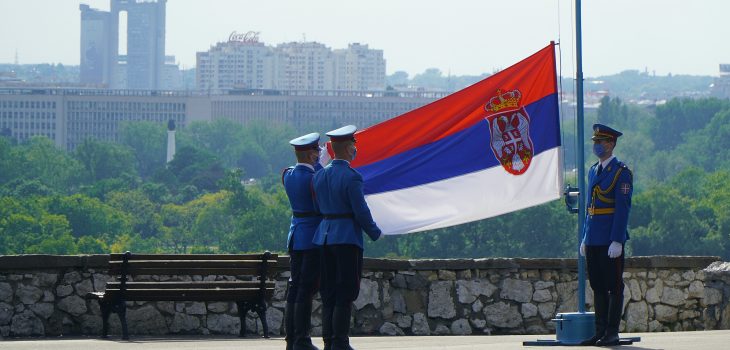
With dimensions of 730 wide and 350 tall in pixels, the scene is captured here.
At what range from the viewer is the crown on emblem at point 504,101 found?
17.7 metres

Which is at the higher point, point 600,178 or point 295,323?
point 600,178

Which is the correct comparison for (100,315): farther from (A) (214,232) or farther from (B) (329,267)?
(A) (214,232)

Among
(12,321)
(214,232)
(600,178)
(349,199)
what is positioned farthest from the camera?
(214,232)

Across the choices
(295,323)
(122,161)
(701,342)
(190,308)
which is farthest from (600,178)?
(122,161)

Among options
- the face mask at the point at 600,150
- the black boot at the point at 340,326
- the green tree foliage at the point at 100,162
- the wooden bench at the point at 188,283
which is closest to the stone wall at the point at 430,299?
the wooden bench at the point at 188,283

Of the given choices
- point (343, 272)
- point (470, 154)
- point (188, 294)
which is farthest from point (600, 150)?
point (188, 294)

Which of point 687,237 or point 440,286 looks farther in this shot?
point 687,237

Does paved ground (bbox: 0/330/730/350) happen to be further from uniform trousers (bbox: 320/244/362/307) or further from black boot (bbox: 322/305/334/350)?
uniform trousers (bbox: 320/244/362/307)

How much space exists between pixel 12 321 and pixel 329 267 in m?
3.92

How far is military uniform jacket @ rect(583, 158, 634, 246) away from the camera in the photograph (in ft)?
53.7

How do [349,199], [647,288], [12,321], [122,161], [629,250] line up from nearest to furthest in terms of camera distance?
1. [349,199]
2. [12,321]
3. [647,288]
4. [629,250]
5. [122,161]

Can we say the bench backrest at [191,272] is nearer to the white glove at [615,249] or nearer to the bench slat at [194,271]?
the bench slat at [194,271]

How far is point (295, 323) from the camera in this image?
15.9 m

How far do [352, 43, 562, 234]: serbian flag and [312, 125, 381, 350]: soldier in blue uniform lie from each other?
88.6 inches
